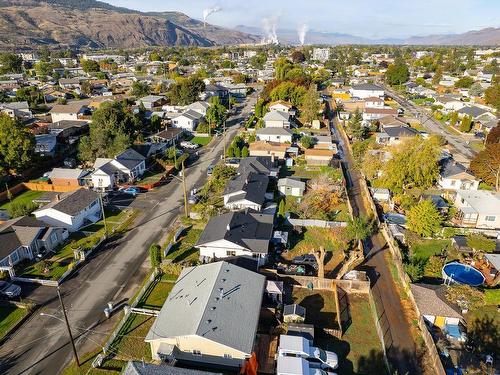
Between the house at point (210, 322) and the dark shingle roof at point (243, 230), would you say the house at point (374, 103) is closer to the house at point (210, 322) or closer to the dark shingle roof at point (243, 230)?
the dark shingle roof at point (243, 230)

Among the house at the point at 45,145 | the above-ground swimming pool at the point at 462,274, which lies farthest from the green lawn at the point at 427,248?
the house at the point at 45,145

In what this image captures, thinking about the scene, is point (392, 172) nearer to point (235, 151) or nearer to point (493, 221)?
point (493, 221)

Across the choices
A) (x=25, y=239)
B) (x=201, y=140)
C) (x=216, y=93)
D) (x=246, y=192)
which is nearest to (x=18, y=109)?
(x=201, y=140)

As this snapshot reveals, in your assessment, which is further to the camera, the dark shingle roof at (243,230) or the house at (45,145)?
the house at (45,145)

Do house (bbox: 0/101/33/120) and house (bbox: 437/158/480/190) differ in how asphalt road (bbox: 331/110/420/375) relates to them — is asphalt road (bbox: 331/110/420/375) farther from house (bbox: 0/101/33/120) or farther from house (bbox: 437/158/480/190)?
house (bbox: 0/101/33/120)

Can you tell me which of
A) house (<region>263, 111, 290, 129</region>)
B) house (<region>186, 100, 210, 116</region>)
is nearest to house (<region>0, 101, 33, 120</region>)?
house (<region>186, 100, 210, 116</region>)

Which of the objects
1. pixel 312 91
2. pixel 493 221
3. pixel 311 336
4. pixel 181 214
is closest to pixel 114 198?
pixel 181 214
